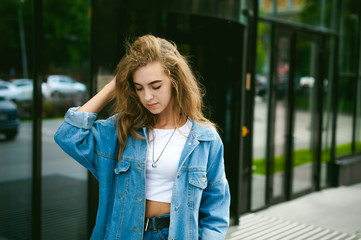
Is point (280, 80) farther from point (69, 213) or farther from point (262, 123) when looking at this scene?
point (69, 213)

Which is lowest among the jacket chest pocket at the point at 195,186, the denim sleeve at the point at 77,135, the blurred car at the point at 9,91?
the jacket chest pocket at the point at 195,186

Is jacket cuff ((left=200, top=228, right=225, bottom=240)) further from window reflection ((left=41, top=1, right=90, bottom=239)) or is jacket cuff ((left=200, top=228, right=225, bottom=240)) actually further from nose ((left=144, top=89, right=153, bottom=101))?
window reflection ((left=41, top=1, right=90, bottom=239))

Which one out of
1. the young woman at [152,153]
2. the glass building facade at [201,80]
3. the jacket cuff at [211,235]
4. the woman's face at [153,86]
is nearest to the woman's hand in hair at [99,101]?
the young woman at [152,153]

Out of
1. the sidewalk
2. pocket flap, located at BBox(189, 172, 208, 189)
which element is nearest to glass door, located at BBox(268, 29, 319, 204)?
the sidewalk

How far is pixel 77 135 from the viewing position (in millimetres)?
1996

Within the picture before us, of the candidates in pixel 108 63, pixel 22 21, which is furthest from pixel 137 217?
pixel 22 21

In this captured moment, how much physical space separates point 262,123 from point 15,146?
3.42 metres

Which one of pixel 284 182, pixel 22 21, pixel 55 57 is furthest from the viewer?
pixel 284 182

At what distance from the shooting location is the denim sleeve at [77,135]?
199 centimetres

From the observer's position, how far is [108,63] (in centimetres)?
395

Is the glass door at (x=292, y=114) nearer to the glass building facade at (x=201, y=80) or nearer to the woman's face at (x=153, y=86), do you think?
the glass building facade at (x=201, y=80)

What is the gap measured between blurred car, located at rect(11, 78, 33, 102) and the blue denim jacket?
2386 mm

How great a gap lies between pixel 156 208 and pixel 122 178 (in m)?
0.23

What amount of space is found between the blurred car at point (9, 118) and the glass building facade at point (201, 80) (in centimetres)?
1
